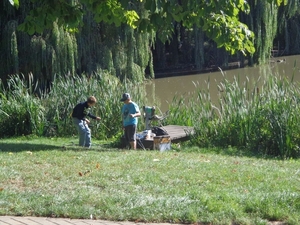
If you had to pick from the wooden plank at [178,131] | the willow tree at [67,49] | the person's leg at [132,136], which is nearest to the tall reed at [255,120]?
the wooden plank at [178,131]

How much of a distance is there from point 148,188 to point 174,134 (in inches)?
299

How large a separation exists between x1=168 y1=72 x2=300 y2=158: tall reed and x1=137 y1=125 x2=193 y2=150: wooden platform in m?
0.24

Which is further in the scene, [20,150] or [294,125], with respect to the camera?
[294,125]

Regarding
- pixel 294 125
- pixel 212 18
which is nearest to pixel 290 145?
pixel 294 125

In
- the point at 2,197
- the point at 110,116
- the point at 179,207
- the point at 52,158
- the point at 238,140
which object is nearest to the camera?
the point at 179,207

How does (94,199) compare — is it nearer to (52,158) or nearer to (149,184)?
(149,184)

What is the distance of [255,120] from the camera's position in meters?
14.0

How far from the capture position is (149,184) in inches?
302

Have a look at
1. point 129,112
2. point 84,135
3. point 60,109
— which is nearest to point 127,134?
point 129,112

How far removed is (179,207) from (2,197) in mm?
2082

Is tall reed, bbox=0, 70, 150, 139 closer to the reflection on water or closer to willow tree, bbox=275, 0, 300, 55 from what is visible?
the reflection on water

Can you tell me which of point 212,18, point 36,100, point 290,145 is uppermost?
point 212,18

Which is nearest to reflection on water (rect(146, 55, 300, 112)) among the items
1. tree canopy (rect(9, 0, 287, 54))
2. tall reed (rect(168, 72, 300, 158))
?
tall reed (rect(168, 72, 300, 158))

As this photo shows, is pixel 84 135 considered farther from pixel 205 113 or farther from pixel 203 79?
pixel 203 79
